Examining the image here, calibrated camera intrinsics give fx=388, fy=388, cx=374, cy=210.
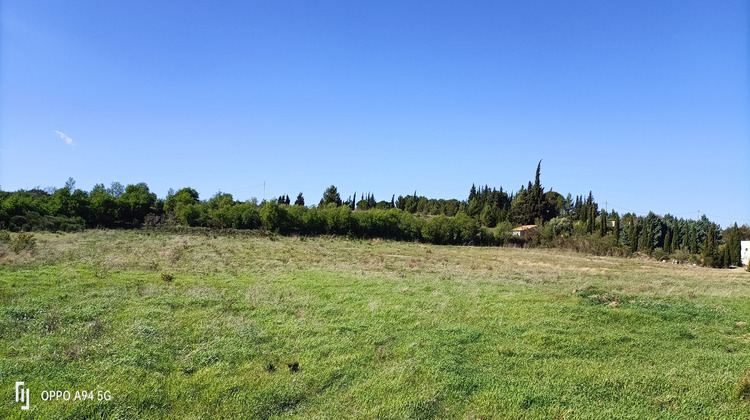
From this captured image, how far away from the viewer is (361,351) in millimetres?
8008

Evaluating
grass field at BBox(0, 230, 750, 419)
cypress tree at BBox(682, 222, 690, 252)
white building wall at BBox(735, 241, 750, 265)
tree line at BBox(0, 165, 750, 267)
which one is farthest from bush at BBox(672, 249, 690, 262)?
grass field at BBox(0, 230, 750, 419)

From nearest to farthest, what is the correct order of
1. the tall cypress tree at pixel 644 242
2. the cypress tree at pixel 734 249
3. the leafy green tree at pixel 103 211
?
the cypress tree at pixel 734 249 < the leafy green tree at pixel 103 211 < the tall cypress tree at pixel 644 242

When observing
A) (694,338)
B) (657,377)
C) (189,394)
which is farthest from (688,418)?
(189,394)

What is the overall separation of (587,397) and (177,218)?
67.5m

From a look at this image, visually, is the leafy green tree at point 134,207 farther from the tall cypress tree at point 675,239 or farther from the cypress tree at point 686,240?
the cypress tree at point 686,240

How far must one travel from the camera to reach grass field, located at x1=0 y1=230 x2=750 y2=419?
5887 mm

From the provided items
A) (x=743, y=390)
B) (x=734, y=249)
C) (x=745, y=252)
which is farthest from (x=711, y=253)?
(x=743, y=390)

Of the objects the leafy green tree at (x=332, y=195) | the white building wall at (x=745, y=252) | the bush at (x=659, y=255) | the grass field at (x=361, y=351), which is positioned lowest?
the grass field at (x=361, y=351)

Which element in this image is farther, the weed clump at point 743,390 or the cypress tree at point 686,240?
the cypress tree at point 686,240

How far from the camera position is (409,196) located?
396ft

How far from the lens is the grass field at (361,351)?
19.3ft

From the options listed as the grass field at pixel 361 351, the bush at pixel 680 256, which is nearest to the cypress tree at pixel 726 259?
the bush at pixel 680 256

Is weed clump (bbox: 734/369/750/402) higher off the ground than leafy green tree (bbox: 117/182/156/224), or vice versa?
leafy green tree (bbox: 117/182/156/224)

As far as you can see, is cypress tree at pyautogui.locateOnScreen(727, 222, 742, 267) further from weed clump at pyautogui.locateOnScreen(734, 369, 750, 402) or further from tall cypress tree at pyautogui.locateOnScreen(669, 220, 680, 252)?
weed clump at pyautogui.locateOnScreen(734, 369, 750, 402)
